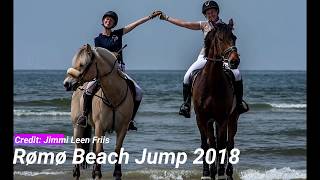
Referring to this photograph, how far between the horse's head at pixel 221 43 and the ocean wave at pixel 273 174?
12.3 ft

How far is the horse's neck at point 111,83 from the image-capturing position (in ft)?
26.9

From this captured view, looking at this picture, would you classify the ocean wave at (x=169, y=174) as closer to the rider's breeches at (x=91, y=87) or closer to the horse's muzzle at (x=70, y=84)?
the rider's breeches at (x=91, y=87)

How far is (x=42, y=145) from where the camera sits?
1502cm

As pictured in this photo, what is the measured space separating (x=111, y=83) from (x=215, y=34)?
154 centimetres

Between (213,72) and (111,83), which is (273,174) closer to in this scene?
(213,72)

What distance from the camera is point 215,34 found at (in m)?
7.91

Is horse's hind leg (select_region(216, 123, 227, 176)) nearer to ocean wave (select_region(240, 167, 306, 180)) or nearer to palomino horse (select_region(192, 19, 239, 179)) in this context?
palomino horse (select_region(192, 19, 239, 179))

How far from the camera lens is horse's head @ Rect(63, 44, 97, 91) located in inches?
311

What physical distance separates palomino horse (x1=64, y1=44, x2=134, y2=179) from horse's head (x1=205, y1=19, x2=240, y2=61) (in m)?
1.28

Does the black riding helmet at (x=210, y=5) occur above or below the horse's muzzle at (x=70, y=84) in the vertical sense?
above

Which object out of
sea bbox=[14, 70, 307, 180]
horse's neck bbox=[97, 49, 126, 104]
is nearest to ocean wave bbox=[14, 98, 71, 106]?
sea bbox=[14, 70, 307, 180]

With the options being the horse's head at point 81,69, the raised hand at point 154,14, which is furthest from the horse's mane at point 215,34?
the horse's head at point 81,69

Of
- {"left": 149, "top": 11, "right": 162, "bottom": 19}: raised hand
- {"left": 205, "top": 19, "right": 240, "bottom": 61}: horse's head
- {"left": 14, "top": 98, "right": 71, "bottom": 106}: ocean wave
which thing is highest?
{"left": 149, "top": 11, "right": 162, "bottom": 19}: raised hand
